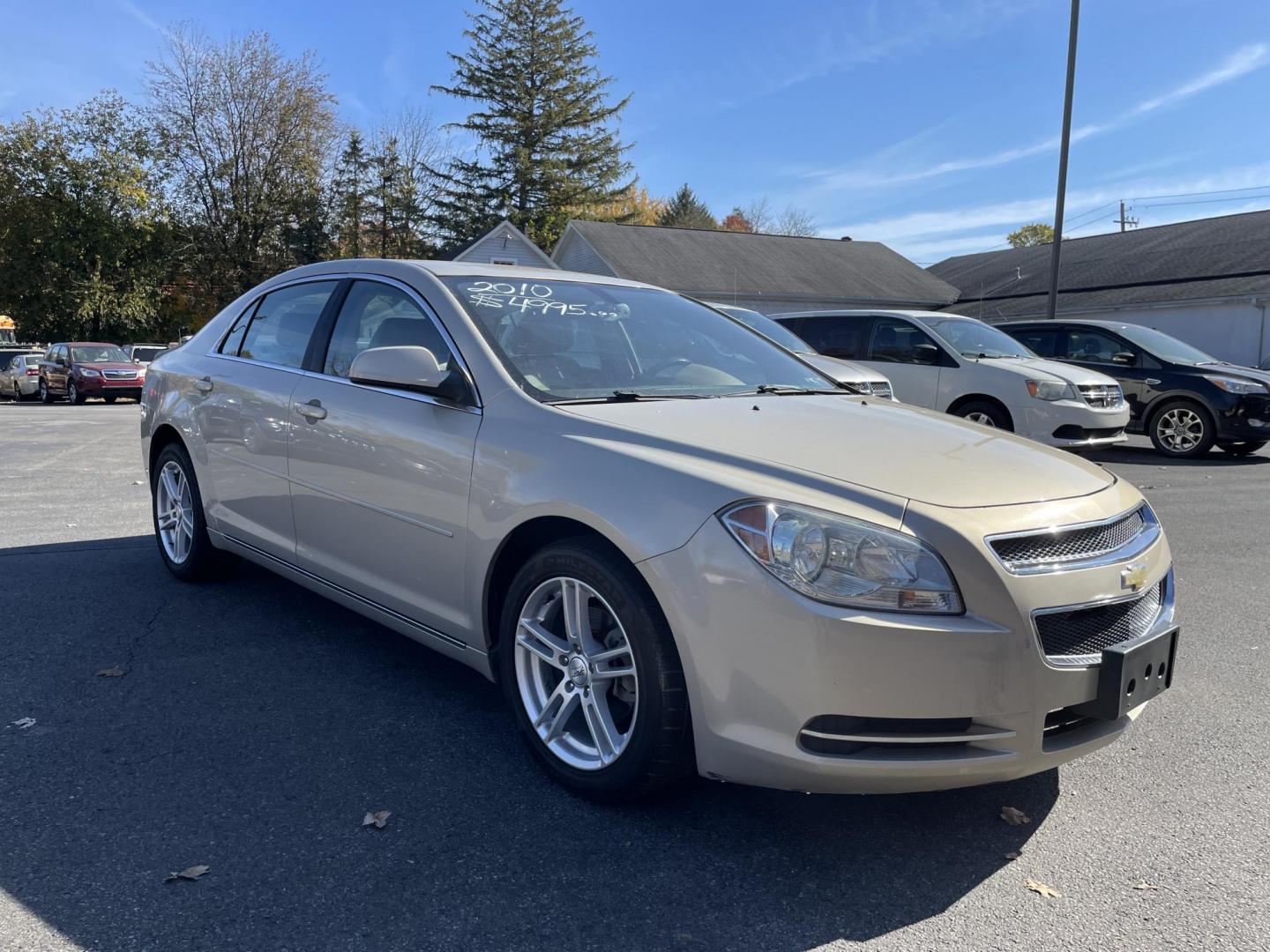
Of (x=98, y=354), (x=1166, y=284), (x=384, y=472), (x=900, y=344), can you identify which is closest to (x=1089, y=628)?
(x=384, y=472)

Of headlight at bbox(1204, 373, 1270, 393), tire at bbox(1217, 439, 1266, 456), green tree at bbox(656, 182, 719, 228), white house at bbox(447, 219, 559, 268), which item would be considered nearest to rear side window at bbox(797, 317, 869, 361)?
headlight at bbox(1204, 373, 1270, 393)

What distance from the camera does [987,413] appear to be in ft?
35.5

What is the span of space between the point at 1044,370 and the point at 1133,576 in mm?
8760

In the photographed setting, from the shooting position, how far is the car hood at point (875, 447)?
2699 millimetres

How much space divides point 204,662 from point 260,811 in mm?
1466

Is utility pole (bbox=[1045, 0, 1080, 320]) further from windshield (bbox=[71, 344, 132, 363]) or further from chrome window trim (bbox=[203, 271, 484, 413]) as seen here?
windshield (bbox=[71, 344, 132, 363])

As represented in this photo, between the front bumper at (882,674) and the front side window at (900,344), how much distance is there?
30.1ft

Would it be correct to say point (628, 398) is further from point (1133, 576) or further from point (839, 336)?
point (839, 336)

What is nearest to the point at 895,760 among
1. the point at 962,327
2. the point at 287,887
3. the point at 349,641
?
the point at 287,887

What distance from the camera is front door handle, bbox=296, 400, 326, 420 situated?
157 inches

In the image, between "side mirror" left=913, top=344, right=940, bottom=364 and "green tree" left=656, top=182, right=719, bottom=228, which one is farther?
"green tree" left=656, top=182, right=719, bottom=228

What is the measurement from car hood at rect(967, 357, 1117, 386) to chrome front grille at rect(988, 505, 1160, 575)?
8198 mm

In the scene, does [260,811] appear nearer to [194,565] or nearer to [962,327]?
[194,565]

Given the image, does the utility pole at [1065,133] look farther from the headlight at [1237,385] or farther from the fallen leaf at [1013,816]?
the fallen leaf at [1013,816]
